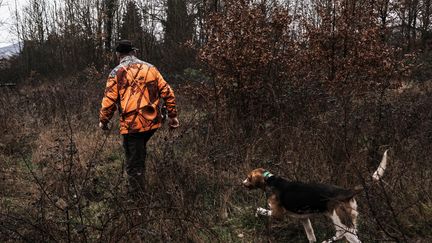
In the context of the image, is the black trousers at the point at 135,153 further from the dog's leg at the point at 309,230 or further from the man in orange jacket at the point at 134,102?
the dog's leg at the point at 309,230

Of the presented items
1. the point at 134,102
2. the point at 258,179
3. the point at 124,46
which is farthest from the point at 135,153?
the point at 258,179

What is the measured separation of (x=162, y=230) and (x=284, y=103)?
13.0 ft

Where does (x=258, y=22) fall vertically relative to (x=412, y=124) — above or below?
above

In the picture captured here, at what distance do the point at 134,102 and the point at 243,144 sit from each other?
2.20 metres

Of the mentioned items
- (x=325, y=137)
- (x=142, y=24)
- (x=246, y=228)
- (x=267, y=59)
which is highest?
(x=142, y=24)

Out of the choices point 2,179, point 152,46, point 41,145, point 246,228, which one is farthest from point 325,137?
point 152,46

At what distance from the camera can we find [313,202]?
411cm

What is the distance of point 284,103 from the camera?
7309 mm

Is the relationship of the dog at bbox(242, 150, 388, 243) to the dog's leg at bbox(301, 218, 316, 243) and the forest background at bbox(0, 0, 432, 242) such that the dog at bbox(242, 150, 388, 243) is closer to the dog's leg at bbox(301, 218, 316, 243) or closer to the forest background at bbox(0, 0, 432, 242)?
the dog's leg at bbox(301, 218, 316, 243)

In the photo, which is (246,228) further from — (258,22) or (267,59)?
(258,22)

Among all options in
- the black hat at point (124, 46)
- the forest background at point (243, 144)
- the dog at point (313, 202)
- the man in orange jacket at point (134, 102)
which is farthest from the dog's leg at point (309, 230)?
the black hat at point (124, 46)

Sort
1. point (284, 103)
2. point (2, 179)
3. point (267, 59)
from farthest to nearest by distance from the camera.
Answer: point (267, 59)
point (284, 103)
point (2, 179)

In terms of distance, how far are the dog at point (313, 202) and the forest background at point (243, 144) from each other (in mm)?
196

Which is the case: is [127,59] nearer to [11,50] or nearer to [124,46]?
[124,46]
